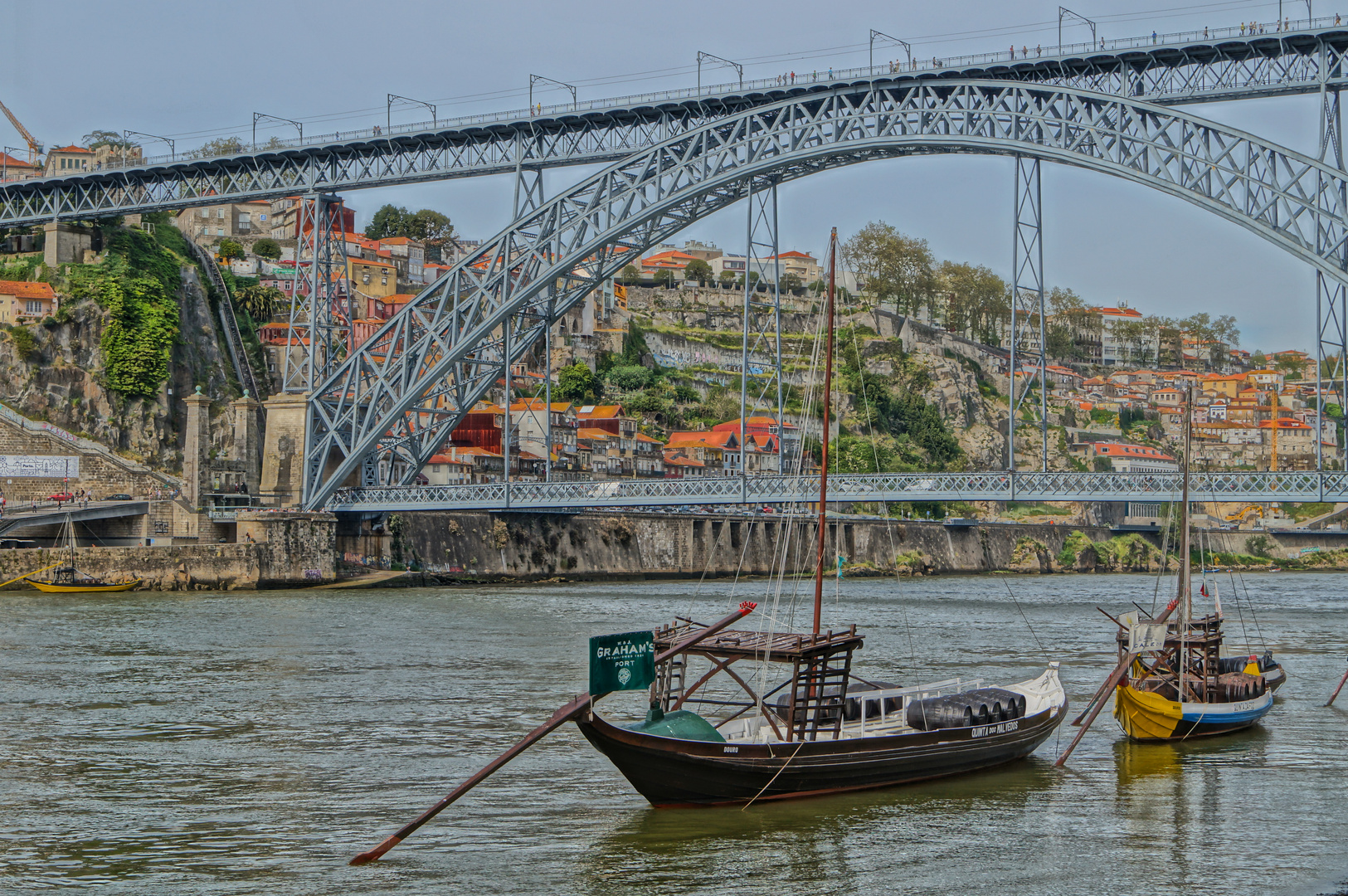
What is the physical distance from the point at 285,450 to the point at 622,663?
4443 centimetres

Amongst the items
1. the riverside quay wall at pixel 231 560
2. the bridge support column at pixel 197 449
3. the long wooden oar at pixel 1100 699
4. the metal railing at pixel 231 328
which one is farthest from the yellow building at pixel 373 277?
the long wooden oar at pixel 1100 699

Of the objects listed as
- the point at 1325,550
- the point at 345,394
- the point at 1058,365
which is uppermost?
the point at 1058,365

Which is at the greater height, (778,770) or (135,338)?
(135,338)

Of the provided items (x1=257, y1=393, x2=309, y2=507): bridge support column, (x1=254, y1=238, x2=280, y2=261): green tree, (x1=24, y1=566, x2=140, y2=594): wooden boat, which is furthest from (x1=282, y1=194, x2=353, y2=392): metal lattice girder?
(x1=254, y1=238, x2=280, y2=261): green tree

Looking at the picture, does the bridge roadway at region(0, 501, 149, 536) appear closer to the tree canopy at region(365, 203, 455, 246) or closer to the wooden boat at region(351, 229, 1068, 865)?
the wooden boat at region(351, 229, 1068, 865)

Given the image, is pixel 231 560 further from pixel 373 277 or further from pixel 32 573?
pixel 373 277

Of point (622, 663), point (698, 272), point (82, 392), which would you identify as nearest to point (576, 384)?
point (698, 272)

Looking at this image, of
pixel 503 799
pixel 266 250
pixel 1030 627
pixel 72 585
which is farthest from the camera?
pixel 266 250

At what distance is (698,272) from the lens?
139 m

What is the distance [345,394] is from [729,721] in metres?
42.4

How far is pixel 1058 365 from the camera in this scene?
147500 millimetres

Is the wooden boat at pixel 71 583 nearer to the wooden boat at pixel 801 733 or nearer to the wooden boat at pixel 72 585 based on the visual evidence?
the wooden boat at pixel 72 585

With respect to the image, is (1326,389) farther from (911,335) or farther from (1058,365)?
(911,335)

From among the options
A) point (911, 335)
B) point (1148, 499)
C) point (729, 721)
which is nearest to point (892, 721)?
point (729, 721)
